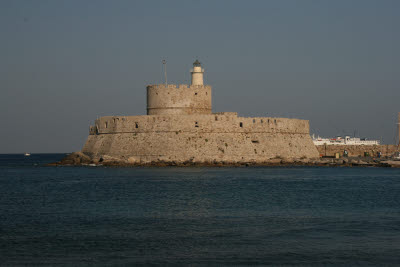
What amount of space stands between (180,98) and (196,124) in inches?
92.8

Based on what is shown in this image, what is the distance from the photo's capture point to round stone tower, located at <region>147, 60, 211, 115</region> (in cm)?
3991

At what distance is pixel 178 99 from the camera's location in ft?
131

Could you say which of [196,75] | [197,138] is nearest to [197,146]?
[197,138]

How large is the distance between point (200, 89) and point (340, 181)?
14.7 metres

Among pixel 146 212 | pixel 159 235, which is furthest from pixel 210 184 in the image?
pixel 159 235

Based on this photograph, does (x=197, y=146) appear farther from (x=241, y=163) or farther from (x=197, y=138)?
(x=241, y=163)

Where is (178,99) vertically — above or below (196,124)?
above

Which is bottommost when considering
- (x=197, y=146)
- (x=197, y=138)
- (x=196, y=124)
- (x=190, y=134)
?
(x=197, y=146)

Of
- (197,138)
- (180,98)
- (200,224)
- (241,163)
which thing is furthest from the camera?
(180,98)

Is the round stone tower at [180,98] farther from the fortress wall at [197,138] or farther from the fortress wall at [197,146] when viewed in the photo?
the fortress wall at [197,146]

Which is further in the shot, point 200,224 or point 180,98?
point 180,98

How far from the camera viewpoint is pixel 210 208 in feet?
57.6

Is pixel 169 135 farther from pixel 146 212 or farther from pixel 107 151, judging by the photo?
pixel 146 212

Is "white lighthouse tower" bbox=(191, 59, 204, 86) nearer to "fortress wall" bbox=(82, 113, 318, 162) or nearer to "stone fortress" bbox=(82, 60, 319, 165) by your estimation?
"stone fortress" bbox=(82, 60, 319, 165)
